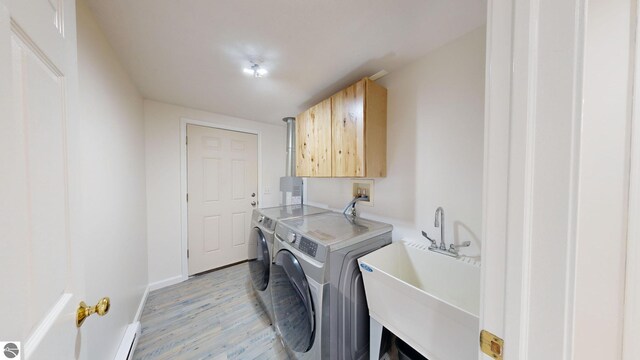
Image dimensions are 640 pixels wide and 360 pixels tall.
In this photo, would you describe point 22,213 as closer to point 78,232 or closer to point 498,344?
point 78,232

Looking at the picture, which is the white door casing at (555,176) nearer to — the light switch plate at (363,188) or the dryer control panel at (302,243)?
the dryer control panel at (302,243)

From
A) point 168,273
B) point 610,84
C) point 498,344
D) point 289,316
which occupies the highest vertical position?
point 610,84

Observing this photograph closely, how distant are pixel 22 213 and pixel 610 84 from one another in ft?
4.33

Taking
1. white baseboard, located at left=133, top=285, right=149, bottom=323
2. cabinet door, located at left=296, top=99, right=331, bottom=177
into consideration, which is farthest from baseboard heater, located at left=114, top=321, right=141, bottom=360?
cabinet door, located at left=296, top=99, right=331, bottom=177

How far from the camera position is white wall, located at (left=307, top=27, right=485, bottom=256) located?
1.14 metres

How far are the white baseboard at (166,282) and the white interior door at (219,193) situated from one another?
126 mm

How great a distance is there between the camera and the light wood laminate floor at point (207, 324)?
146 centimetres

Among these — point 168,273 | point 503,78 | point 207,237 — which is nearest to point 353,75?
point 503,78

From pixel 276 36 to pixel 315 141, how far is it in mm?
935

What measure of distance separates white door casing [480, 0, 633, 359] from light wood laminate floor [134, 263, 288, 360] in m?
1.61

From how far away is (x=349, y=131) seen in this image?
1537mm

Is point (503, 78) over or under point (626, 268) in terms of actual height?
over

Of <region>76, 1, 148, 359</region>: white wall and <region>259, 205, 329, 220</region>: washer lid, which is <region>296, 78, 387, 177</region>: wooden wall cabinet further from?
<region>76, 1, 148, 359</region>: white wall

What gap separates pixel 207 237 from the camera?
2.53 meters
